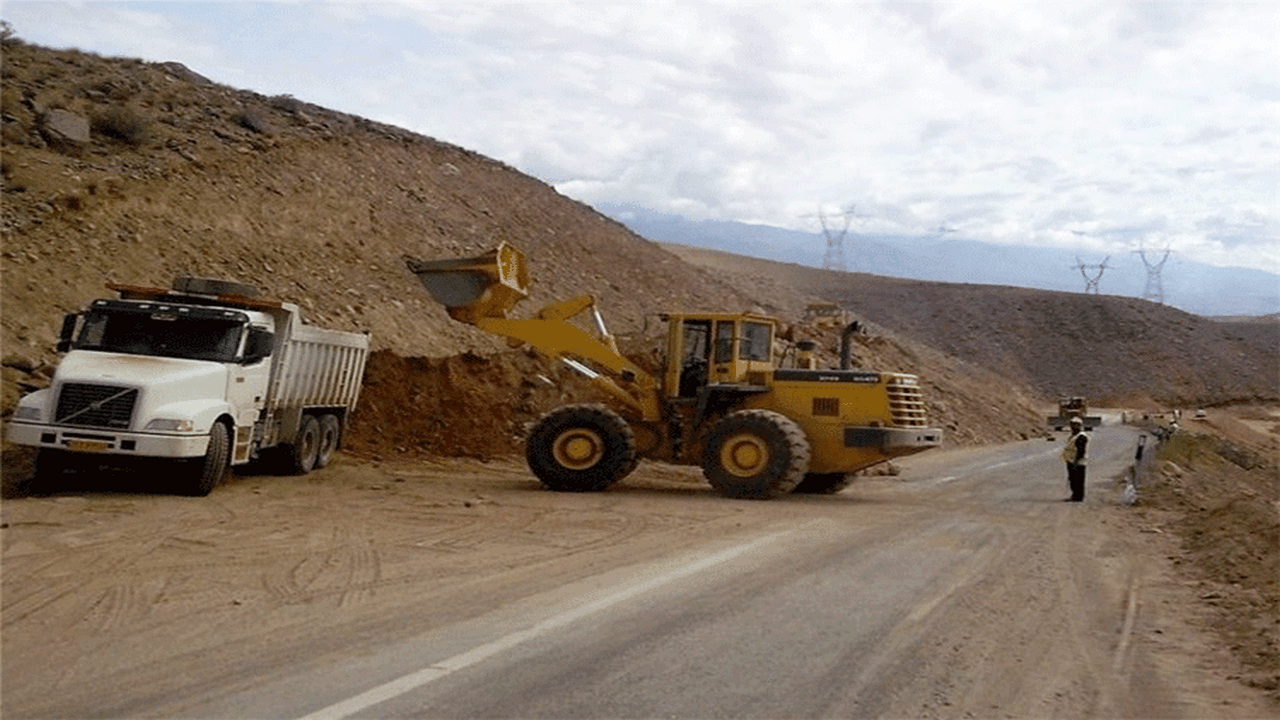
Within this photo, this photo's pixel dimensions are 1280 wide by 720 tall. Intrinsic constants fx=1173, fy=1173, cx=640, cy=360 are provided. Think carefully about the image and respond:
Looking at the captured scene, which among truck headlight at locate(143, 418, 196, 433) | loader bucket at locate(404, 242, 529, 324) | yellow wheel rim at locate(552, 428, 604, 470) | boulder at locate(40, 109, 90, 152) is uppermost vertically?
boulder at locate(40, 109, 90, 152)

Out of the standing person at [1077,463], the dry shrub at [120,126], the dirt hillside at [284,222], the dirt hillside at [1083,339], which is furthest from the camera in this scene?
the dirt hillside at [1083,339]

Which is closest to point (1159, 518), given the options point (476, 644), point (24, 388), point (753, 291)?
point (476, 644)

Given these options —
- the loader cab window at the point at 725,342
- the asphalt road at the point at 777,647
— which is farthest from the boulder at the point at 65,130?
the asphalt road at the point at 777,647

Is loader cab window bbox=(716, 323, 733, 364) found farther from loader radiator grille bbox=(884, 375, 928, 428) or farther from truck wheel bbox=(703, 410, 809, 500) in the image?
loader radiator grille bbox=(884, 375, 928, 428)

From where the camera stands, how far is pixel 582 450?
61.0 feet

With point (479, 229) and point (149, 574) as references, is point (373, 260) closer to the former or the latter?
point (479, 229)

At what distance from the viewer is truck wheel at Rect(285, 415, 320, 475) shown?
1845cm

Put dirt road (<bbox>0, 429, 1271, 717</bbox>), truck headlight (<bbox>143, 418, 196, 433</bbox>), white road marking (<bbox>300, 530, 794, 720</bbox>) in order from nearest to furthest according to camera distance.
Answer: white road marking (<bbox>300, 530, 794, 720</bbox>) → dirt road (<bbox>0, 429, 1271, 717</bbox>) → truck headlight (<bbox>143, 418, 196, 433</bbox>)

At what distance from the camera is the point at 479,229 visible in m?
41.4

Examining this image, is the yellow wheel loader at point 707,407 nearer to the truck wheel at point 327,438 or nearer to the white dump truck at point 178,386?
the white dump truck at point 178,386

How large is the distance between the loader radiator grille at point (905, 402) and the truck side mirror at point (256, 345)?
360 inches

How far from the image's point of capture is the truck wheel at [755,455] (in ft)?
57.8

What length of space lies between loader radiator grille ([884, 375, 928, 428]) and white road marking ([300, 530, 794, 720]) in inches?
309

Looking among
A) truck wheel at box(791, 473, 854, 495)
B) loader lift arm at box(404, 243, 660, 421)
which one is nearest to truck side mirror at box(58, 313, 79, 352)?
loader lift arm at box(404, 243, 660, 421)
